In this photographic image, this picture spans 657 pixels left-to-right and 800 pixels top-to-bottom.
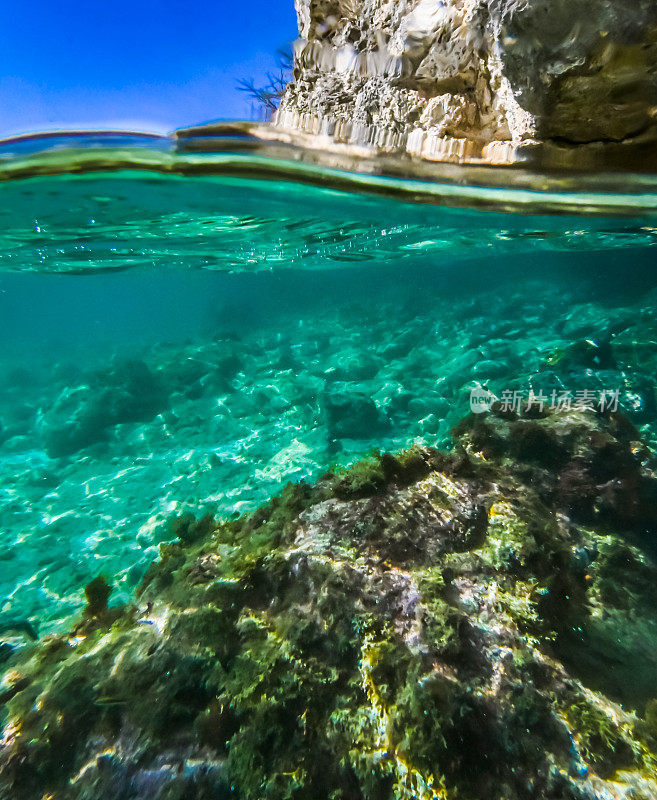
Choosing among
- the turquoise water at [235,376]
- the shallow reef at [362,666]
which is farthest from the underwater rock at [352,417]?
the shallow reef at [362,666]

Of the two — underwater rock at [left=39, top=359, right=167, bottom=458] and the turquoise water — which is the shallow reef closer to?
the turquoise water

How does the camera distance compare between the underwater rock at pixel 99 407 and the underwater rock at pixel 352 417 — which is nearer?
the underwater rock at pixel 352 417

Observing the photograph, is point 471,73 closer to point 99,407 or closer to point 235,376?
point 235,376

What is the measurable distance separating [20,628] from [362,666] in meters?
5.77

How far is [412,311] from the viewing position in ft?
72.5

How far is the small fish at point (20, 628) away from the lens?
6156 mm

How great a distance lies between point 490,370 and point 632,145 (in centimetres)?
782

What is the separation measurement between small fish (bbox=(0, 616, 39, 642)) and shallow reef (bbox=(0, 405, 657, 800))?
91cm

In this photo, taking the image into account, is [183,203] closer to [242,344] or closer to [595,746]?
[242,344]

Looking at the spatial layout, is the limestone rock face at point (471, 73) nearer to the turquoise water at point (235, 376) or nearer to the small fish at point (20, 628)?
the turquoise water at point (235, 376)

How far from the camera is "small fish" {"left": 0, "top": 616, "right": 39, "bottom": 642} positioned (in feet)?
20.2

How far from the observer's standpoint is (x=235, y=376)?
1591cm

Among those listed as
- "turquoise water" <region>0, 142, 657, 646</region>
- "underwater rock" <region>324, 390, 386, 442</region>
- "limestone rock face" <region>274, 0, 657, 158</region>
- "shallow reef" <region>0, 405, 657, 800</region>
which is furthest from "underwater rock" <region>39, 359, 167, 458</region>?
"limestone rock face" <region>274, 0, 657, 158</region>

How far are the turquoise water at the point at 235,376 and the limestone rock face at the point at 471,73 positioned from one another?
2.08m
